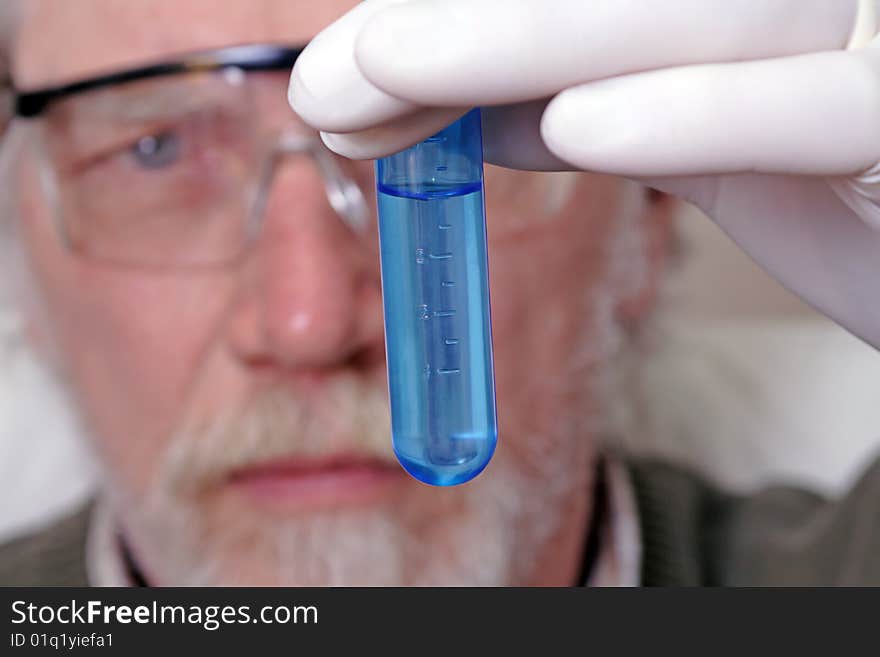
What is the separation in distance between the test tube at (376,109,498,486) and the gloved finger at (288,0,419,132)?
0.03 m

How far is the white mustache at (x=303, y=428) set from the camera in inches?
36.6

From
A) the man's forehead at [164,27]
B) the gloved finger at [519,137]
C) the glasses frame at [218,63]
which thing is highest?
the gloved finger at [519,137]

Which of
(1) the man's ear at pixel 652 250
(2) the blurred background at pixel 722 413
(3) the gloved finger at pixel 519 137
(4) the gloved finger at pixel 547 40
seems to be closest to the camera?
(4) the gloved finger at pixel 547 40

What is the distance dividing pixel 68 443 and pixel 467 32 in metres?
1.34

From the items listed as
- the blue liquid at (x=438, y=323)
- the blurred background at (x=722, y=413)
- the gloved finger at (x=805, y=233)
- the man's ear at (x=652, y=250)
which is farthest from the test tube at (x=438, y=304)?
the blurred background at (x=722, y=413)

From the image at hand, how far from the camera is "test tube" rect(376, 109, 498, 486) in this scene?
0.48 metres

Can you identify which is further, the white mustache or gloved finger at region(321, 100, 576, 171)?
the white mustache

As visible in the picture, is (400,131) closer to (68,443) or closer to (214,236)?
(214,236)

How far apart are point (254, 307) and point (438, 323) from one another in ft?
1.57

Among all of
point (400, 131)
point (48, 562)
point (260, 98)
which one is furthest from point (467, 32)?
point (48, 562)

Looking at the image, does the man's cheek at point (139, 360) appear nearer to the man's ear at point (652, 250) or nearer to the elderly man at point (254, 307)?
the elderly man at point (254, 307)

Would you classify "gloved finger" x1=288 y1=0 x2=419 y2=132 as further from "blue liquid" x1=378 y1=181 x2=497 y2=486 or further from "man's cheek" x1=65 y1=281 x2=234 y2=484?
"man's cheek" x1=65 y1=281 x2=234 y2=484

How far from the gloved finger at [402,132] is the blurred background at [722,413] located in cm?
115

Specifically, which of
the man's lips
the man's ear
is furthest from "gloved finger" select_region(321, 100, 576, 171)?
the man's ear
